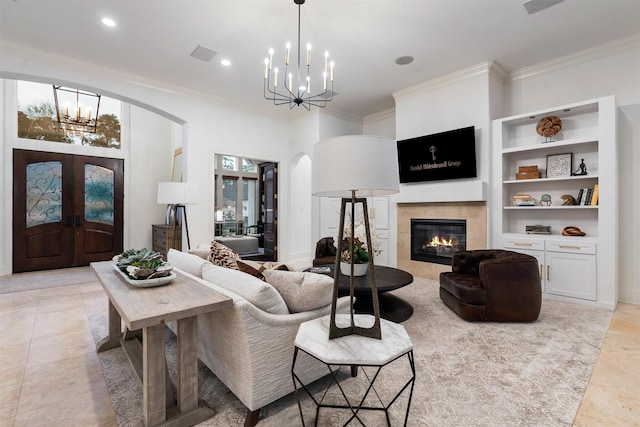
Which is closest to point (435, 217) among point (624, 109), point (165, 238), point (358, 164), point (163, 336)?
point (624, 109)

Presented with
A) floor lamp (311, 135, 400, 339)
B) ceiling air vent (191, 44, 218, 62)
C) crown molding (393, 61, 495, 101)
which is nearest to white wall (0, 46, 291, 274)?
ceiling air vent (191, 44, 218, 62)

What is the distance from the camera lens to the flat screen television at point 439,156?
4398 mm

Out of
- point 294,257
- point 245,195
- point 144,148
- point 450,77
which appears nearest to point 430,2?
point 450,77

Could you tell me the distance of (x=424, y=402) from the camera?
1785mm

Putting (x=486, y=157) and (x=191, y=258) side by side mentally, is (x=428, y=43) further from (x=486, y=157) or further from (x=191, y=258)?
(x=191, y=258)

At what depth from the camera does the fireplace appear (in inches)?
184

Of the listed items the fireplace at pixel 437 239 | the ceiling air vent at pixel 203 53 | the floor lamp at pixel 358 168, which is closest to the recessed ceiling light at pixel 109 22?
the ceiling air vent at pixel 203 53

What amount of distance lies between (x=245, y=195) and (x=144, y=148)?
12.4 feet

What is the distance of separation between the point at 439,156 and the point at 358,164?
376cm

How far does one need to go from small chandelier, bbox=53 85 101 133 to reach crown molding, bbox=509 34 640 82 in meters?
7.75

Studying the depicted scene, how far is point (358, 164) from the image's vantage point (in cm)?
142

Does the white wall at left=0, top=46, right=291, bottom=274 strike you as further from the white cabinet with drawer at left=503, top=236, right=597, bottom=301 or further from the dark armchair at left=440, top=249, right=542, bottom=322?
the white cabinet with drawer at left=503, top=236, right=597, bottom=301

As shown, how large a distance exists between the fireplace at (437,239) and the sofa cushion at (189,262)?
3755 mm

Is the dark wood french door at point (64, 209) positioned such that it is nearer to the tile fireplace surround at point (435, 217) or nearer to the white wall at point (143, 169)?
the white wall at point (143, 169)
